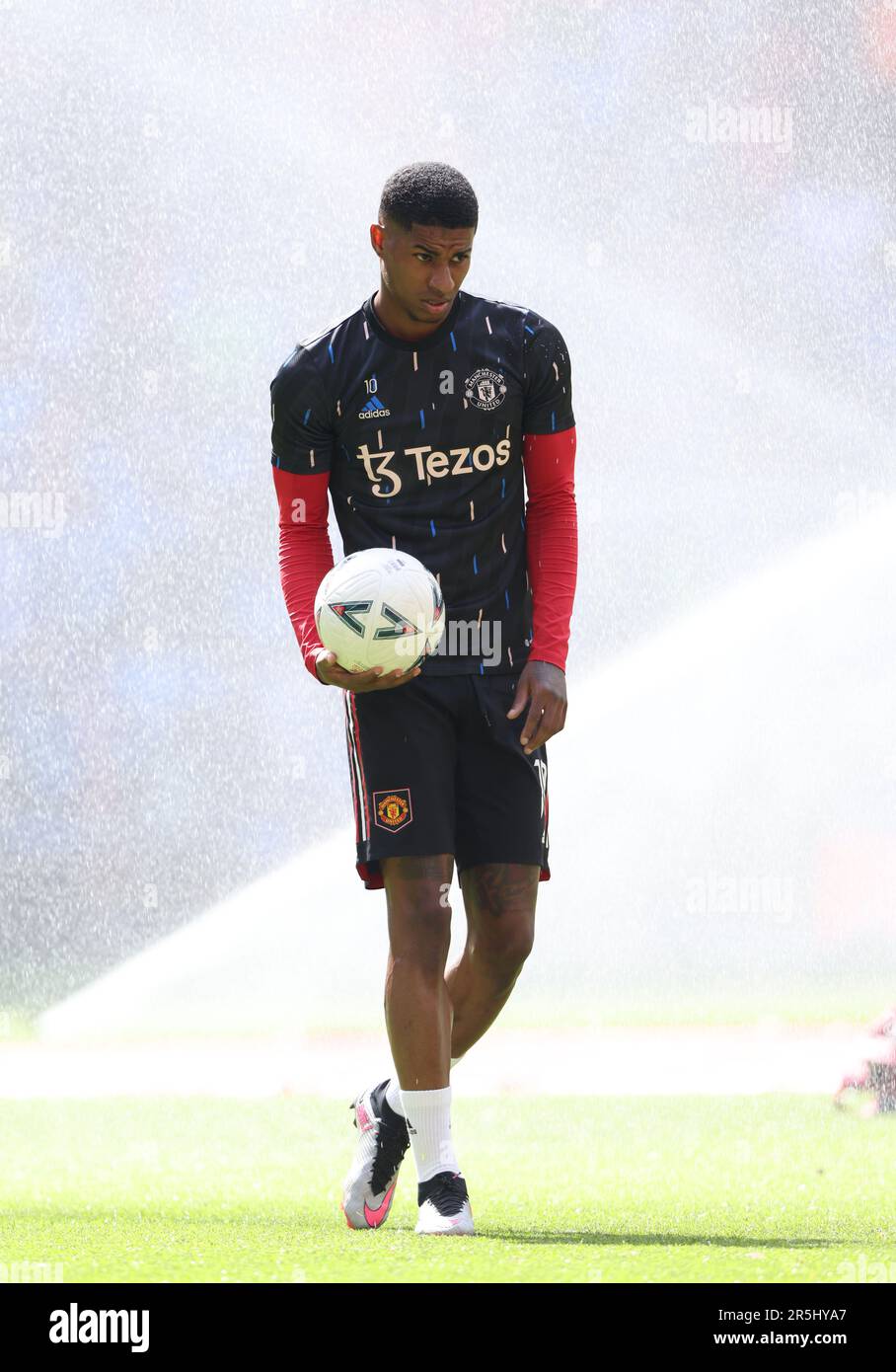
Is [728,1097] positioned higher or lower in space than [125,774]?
lower

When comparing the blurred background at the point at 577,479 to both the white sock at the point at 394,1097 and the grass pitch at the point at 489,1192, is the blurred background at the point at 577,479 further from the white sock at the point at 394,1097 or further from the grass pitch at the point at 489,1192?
the white sock at the point at 394,1097

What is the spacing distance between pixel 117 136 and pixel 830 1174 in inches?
341

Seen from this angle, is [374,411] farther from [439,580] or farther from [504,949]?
[504,949]

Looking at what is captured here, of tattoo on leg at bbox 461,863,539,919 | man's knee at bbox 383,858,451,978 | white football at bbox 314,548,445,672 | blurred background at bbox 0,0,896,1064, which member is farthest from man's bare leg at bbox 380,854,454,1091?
blurred background at bbox 0,0,896,1064

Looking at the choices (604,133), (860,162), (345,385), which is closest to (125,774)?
(604,133)

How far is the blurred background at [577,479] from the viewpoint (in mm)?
9930

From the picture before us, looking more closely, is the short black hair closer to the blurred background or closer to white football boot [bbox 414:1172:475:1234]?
white football boot [bbox 414:1172:475:1234]

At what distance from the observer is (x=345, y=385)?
3.95 m

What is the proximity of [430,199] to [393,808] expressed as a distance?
125 centimetres

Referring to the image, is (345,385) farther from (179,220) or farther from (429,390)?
(179,220)

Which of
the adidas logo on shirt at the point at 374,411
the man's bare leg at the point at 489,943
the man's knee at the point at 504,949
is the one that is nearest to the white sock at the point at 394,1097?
the man's bare leg at the point at 489,943

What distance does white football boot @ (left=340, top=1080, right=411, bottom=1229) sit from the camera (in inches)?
157

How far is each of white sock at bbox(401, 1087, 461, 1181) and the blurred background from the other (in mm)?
5812

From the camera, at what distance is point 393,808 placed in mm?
3797
